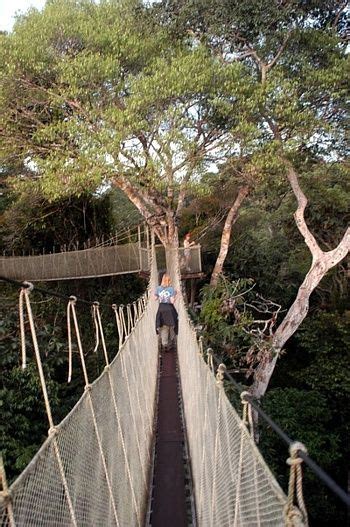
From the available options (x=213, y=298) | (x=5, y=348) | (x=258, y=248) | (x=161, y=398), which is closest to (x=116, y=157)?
(x=213, y=298)

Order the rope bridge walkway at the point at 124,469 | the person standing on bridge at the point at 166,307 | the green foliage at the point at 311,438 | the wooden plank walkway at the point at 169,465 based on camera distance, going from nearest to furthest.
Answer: the rope bridge walkway at the point at 124,469
the wooden plank walkway at the point at 169,465
the person standing on bridge at the point at 166,307
the green foliage at the point at 311,438

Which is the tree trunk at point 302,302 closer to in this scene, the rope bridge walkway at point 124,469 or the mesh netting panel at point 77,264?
the mesh netting panel at point 77,264

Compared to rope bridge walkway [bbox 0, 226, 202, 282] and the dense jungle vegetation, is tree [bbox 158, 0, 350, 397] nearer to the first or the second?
the dense jungle vegetation

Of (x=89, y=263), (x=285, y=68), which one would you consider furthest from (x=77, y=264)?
(x=285, y=68)

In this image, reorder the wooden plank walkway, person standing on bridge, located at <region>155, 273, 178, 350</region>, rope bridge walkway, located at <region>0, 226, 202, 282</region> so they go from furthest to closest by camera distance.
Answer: rope bridge walkway, located at <region>0, 226, 202, 282</region>
person standing on bridge, located at <region>155, 273, 178, 350</region>
the wooden plank walkway

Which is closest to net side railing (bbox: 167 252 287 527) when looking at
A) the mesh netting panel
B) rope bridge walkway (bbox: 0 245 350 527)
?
rope bridge walkway (bbox: 0 245 350 527)

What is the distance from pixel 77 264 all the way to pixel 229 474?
248 inches

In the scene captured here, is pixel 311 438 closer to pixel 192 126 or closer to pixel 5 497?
pixel 192 126

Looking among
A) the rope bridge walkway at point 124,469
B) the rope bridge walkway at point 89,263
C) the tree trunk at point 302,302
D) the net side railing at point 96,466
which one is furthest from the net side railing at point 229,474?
the rope bridge walkway at point 89,263

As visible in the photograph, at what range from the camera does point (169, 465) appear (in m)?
2.64

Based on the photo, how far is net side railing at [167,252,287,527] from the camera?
852mm

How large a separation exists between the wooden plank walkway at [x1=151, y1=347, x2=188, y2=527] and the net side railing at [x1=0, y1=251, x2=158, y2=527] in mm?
76

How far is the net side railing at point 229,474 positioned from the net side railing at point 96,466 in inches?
12.0

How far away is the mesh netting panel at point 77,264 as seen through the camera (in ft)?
23.9
